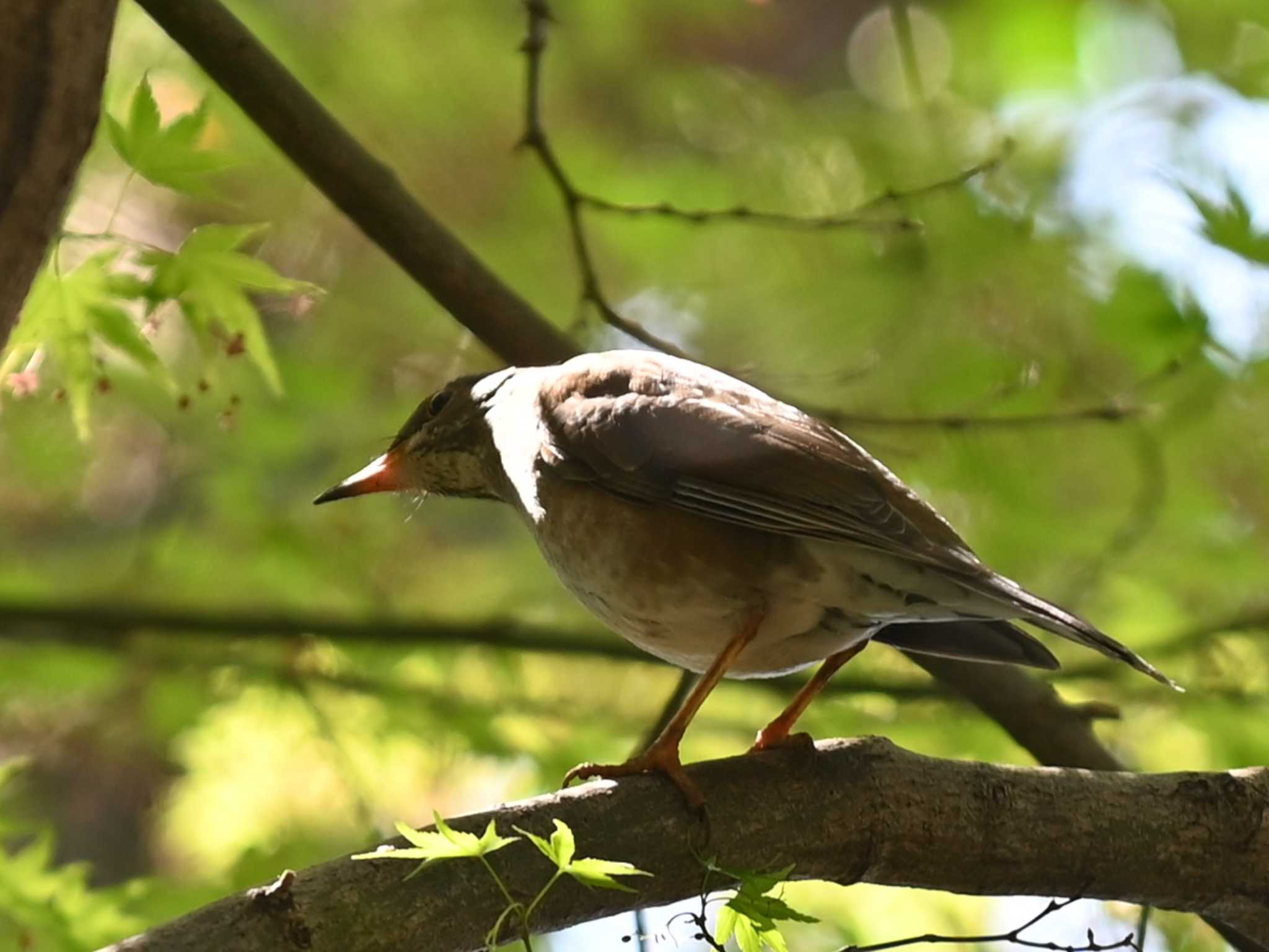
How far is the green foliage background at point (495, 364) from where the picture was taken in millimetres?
3688

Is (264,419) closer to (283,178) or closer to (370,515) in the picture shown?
(370,515)

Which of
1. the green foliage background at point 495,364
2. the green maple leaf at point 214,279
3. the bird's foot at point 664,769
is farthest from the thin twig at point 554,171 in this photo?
the bird's foot at point 664,769

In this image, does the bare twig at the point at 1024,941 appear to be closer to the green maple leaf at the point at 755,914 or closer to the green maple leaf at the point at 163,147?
the green maple leaf at the point at 755,914

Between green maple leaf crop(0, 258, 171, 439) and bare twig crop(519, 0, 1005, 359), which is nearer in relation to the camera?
green maple leaf crop(0, 258, 171, 439)

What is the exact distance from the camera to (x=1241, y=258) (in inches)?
133

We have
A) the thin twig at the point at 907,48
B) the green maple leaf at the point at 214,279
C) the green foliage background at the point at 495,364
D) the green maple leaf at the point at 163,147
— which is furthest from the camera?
the thin twig at the point at 907,48

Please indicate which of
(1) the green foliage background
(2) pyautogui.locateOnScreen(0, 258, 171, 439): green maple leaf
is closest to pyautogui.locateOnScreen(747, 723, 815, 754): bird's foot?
(1) the green foliage background

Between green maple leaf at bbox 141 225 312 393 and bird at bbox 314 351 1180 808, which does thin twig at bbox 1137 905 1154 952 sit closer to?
bird at bbox 314 351 1180 808

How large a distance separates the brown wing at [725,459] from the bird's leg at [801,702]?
1.04ft

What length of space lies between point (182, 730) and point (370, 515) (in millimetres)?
948

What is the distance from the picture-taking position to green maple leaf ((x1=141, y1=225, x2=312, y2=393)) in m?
2.65

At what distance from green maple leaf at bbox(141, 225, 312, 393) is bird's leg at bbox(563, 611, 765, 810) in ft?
3.39

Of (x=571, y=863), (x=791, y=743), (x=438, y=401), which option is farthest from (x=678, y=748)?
(x=438, y=401)

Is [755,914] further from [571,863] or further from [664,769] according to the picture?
[664,769]
